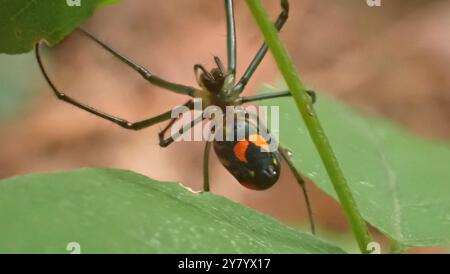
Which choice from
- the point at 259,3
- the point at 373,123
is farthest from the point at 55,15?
the point at 373,123

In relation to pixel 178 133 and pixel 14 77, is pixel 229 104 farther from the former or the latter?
pixel 14 77

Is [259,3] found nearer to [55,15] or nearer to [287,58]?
[287,58]

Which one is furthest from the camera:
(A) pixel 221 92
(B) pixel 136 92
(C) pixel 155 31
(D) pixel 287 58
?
(C) pixel 155 31

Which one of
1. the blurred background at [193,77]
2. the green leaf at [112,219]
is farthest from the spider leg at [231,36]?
the blurred background at [193,77]

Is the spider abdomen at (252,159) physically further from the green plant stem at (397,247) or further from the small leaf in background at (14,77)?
the small leaf in background at (14,77)

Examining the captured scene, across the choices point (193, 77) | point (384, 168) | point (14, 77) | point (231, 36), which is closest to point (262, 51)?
point (231, 36)
